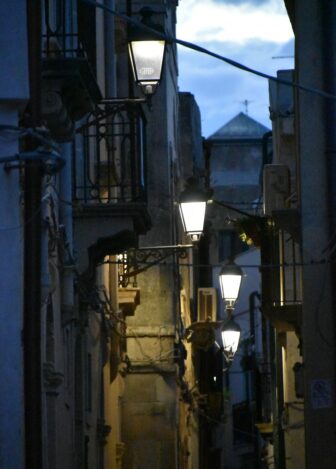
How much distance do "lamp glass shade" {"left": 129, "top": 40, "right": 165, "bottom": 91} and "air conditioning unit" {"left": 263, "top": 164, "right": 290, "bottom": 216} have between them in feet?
19.3

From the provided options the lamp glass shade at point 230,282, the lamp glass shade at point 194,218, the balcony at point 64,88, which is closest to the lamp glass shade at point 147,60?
the balcony at point 64,88

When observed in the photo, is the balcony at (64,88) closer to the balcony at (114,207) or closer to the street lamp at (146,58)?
the street lamp at (146,58)

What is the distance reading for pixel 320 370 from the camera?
64.2 ft

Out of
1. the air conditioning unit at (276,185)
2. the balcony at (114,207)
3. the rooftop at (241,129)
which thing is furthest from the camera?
the rooftop at (241,129)

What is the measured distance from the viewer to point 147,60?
18000 millimetres

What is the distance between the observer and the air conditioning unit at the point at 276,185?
2372 centimetres

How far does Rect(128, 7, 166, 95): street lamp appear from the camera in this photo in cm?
1795

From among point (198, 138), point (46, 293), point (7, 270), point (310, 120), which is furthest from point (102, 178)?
point (198, 138)

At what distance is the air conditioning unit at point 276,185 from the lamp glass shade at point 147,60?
5889mm

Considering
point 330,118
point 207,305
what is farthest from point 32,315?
point 207,305

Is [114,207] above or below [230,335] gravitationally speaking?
below

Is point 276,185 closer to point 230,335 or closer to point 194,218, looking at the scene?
point 194,218

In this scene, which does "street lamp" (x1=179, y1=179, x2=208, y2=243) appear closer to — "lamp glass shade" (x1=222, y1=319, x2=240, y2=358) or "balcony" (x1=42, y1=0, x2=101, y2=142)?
"balcony" (x1=42, y1=0, x2=101, y2=142)

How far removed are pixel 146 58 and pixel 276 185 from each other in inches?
242
